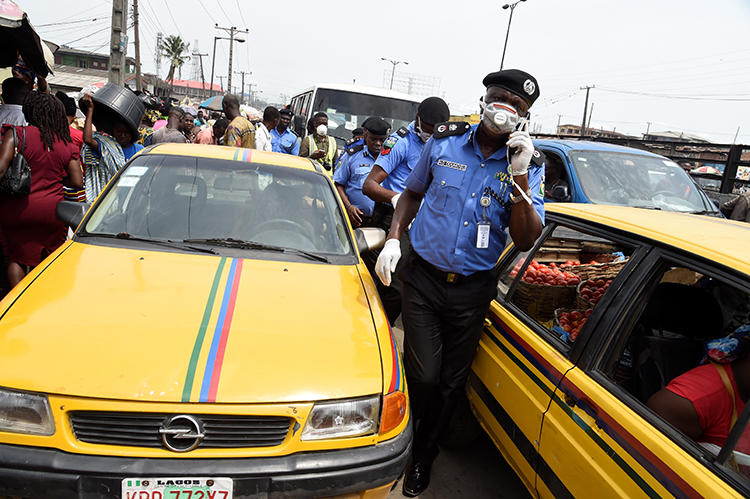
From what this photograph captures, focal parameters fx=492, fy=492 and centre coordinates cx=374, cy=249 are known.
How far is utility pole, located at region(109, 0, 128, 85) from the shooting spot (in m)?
12.4

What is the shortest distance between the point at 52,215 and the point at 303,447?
3.05 metres

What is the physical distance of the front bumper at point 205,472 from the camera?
5.23 feet

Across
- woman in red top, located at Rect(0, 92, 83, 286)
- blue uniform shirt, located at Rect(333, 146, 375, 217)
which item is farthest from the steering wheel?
woman in red top, located at Rect(0, 92, 83, 286)

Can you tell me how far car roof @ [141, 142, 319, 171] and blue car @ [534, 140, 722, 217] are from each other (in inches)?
121

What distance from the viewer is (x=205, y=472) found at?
5.40 ft

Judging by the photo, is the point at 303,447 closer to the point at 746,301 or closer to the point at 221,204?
the point at 221,204

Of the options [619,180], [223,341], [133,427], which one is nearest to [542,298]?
[223,341]

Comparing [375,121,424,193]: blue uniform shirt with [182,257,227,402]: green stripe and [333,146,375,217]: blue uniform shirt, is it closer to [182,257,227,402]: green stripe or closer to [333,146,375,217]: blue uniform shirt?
[333,146,375,217]: blue uniform shirt

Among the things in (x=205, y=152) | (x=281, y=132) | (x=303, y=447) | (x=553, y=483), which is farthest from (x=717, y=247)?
(x=281, y=132)

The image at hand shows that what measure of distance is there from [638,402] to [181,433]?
163cm

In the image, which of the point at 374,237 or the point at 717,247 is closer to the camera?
the point at 717,247

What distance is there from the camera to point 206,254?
2566 millimetres

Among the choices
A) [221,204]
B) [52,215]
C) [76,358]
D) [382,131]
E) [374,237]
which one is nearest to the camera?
[76,358]

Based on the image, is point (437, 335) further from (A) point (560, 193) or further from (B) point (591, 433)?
(A) point (560, 193)
